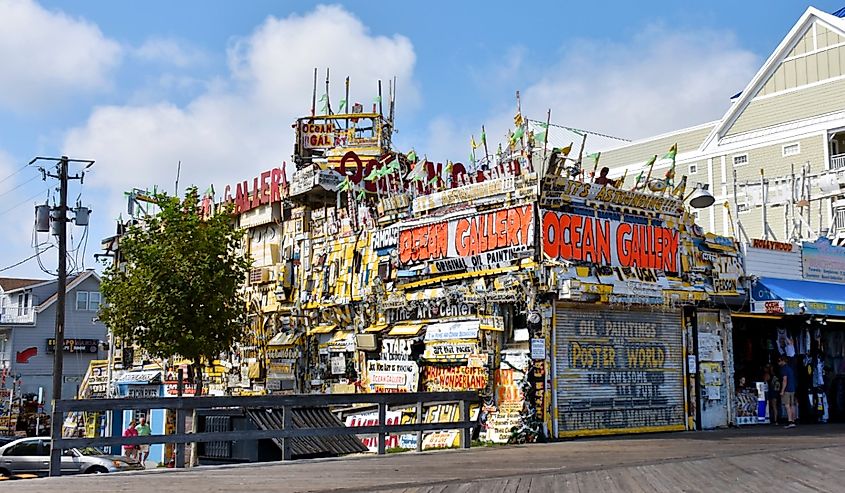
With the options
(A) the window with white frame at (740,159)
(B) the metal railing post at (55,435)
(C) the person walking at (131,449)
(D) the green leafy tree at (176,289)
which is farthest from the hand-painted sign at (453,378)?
(A) the window with white frame at (740,159)

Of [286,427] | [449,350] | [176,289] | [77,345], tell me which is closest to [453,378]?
[449,350]

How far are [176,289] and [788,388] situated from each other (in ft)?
48.7

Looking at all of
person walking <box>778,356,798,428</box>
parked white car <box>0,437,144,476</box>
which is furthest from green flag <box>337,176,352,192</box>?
person walking <box>778,356,798,428</box>

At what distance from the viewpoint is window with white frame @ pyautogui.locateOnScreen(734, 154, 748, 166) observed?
40.7 meters

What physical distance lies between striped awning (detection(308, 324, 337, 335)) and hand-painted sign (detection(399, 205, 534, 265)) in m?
3.43

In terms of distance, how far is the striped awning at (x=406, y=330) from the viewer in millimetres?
20202

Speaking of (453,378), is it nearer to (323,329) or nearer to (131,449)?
(323,329)

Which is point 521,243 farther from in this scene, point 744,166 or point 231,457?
point 744,166

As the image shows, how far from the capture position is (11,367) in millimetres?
60406

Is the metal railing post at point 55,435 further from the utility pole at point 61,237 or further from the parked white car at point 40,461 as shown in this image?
the utility pole at point 61,237

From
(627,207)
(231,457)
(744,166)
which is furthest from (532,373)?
(744,166)

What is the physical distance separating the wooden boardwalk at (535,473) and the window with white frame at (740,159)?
27.1 metres

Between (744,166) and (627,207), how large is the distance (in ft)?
76.8

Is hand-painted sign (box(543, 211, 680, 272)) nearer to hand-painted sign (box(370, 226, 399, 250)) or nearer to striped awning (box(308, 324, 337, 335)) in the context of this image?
hand-painted sign (box(370, 226, 399, 250))
